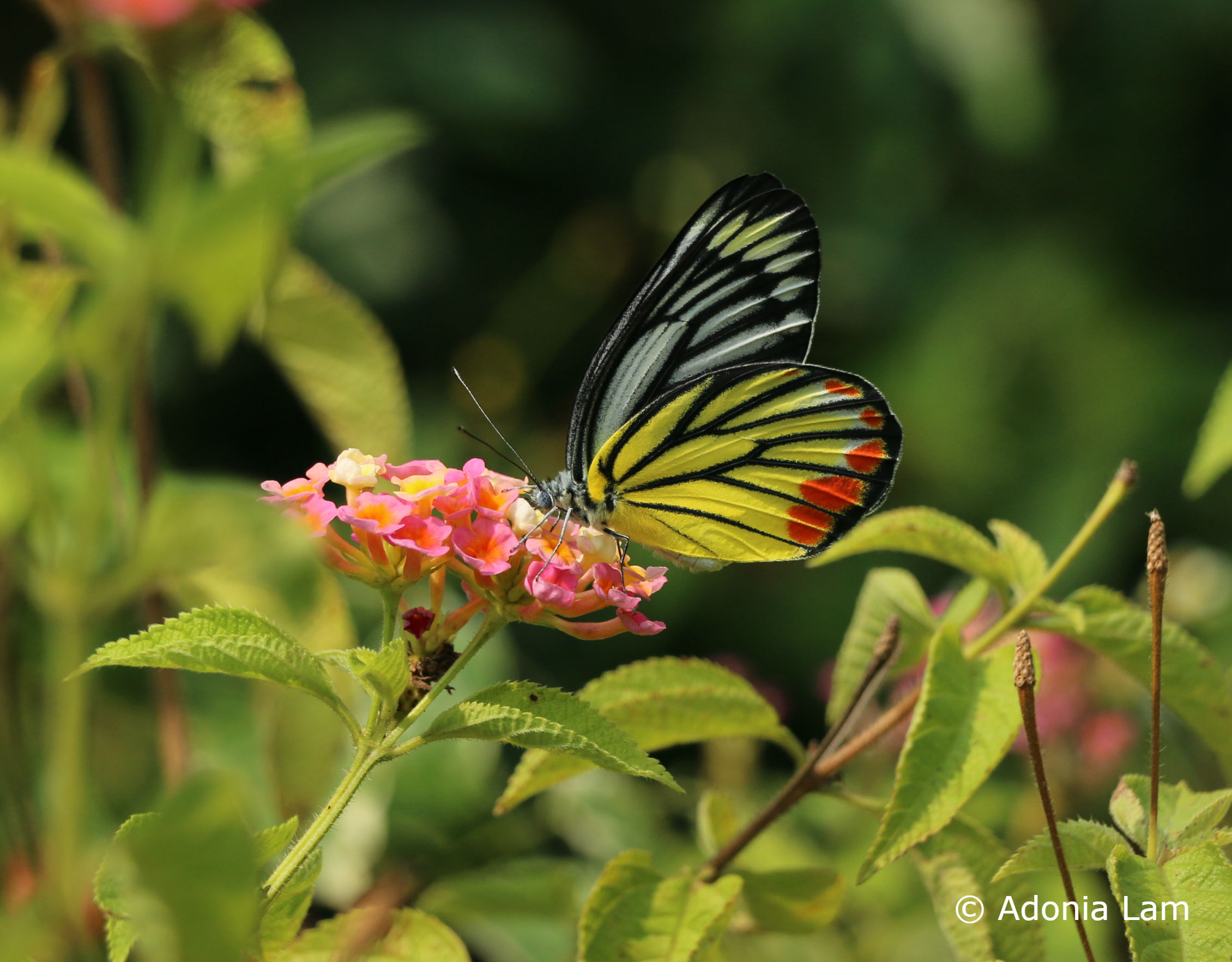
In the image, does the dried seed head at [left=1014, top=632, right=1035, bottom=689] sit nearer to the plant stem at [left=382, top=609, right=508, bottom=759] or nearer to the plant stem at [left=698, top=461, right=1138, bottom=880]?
the plant stem at [left=698, top=461, right=1138, bottom=880]

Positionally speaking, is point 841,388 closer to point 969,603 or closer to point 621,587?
point 969,603

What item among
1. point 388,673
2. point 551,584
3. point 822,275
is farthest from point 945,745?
point 822,275

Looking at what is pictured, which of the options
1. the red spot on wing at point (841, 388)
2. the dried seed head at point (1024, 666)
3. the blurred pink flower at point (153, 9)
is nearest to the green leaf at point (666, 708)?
the dried seed head at point (1024, 666)

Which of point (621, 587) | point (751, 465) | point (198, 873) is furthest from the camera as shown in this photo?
point (751, 465)

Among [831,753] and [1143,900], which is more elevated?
[1143,900]

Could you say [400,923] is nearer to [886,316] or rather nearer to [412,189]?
[412,189]

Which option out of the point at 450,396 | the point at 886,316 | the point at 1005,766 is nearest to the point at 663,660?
the point at 1005,766

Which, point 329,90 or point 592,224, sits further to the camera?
point 592,224
